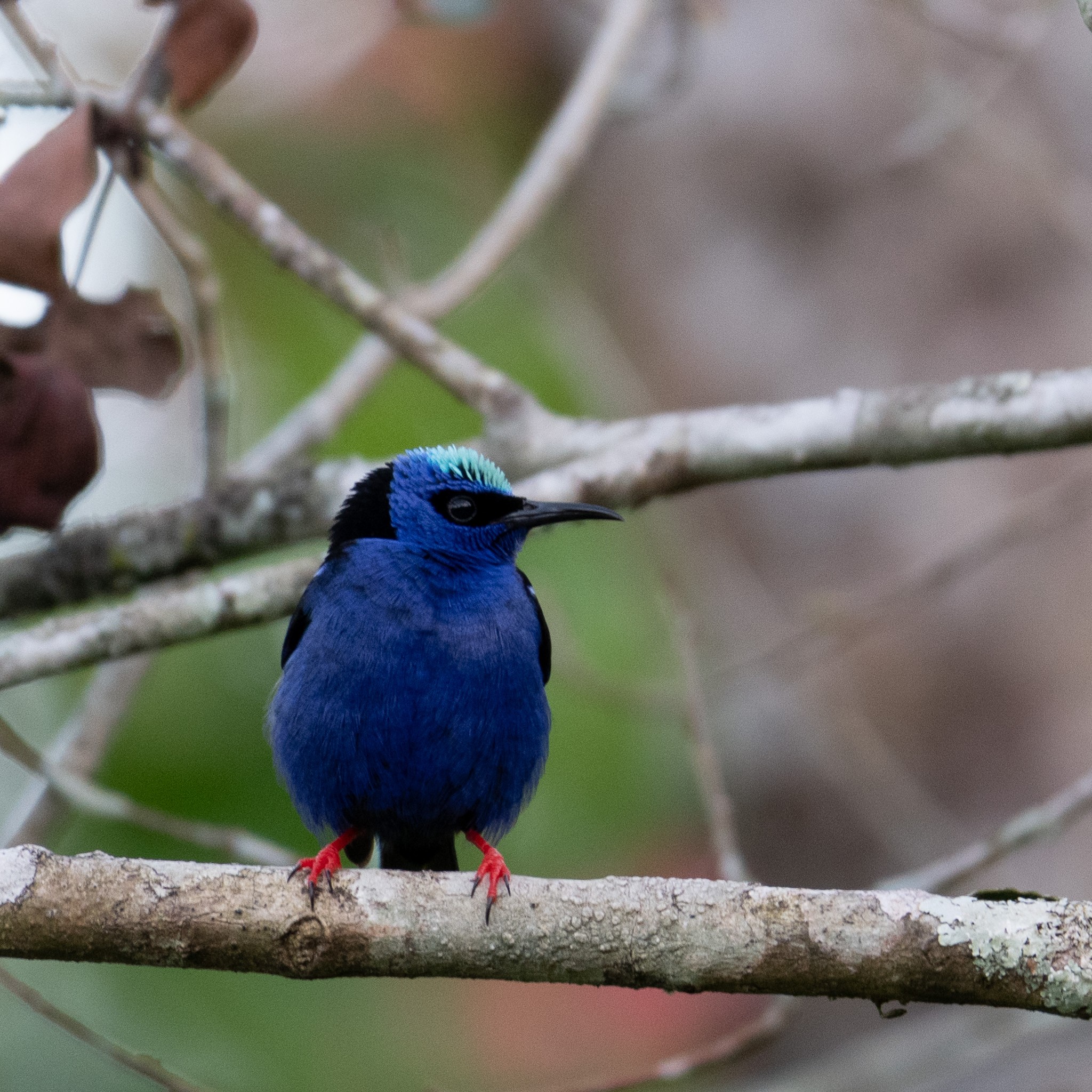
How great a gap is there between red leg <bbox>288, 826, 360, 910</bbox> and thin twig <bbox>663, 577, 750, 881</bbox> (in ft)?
3.35

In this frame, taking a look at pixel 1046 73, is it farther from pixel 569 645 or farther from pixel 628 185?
pixel 569 645

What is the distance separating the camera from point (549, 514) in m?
4.00

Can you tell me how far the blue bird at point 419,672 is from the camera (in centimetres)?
378

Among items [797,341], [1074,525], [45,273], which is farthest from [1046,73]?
[45,273]

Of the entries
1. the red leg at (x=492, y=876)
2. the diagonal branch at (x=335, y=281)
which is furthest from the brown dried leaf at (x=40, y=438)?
the red leg at (x=492, y=876)

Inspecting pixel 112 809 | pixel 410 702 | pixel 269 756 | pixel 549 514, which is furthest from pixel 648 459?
pixel 269 756

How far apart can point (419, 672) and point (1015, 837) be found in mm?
1728

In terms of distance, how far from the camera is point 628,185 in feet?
24.4

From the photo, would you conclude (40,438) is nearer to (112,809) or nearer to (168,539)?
(168,539)

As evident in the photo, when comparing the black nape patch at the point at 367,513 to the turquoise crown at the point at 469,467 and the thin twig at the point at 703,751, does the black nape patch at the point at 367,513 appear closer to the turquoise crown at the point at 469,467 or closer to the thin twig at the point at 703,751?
the turquoise crown at the point at 469,467

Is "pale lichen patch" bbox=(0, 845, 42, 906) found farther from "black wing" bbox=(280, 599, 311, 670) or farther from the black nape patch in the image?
the black nape patch

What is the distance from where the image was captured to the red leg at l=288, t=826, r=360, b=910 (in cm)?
290

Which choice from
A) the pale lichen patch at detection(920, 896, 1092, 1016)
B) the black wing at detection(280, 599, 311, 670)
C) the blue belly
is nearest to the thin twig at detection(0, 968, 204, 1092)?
the blue belly

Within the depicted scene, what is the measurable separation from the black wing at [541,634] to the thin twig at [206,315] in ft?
3.61
